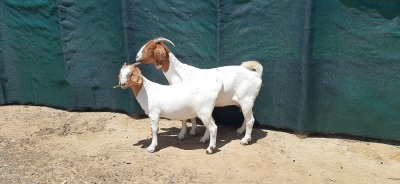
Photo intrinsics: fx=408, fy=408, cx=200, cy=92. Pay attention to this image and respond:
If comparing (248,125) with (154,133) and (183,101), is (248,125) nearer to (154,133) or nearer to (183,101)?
(183,101)

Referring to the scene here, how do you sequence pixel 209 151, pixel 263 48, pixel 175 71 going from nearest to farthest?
pixel 209 151
pixel 175 71
pixel 263 48

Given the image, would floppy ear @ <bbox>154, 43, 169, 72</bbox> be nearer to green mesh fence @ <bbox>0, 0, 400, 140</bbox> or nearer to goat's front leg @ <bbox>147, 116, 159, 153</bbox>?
green mesh fence @ <bbox>0, 0, 400, 140</bbox>

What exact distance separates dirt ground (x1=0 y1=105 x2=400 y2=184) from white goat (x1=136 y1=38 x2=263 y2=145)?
1.77 feet

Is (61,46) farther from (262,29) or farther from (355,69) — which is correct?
(355,69)

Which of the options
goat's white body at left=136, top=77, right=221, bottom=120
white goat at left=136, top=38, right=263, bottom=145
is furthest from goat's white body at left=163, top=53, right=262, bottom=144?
goat's white body at left=136, top=77, right=221, bottom=120

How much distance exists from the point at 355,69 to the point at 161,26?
2.77 meters

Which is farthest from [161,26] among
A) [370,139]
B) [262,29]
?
[370,139]

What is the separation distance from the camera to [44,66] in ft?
22.9

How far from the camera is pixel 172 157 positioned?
5.05m

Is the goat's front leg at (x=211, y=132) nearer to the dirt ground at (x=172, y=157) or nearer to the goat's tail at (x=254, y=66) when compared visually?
the dirt ground at (x=172, y=157)

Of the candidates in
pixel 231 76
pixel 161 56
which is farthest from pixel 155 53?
pixel 231 76

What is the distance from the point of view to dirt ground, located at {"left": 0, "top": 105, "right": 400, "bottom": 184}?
4582 mm

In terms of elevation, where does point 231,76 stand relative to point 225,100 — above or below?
Answer: above

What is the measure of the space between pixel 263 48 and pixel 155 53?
1.49 metres
